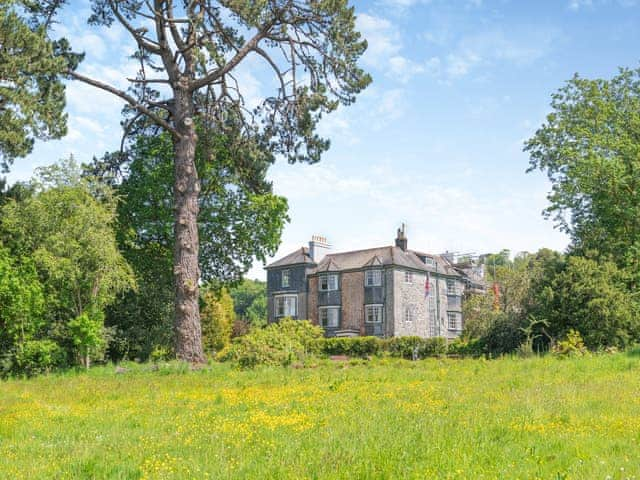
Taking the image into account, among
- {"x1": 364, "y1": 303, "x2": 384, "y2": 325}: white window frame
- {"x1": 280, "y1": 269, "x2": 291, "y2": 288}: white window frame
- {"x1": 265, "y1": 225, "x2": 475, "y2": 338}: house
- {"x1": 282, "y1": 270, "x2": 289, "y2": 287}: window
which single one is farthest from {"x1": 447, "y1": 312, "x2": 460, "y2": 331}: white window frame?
{"x1": 282, "y1": 270, "x2": 289, "y2": 287}: window

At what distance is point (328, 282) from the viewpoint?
60.1 m

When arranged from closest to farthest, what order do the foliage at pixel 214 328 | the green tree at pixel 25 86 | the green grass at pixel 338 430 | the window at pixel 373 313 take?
the green grass at pixel 338 430 → the green tree at pixel 25 86 → the foliage at pixel 214 328 → the window at pixel 373 313

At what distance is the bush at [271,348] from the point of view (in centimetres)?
2300

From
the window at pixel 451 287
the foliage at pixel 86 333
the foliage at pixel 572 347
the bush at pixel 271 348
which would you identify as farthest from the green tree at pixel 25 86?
the window at pixel 451 287

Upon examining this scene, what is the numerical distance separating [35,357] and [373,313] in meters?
37.3

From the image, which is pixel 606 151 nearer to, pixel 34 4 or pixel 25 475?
pixel 34 4

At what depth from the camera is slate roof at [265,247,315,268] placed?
6144 centimetres

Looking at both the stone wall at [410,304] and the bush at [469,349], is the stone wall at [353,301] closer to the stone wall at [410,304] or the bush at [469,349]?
the stone wall at [410,304]

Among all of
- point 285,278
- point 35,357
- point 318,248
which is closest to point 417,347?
point 35,357

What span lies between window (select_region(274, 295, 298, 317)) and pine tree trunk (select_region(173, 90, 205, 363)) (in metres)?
36.2

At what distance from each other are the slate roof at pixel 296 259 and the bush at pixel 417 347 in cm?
2022

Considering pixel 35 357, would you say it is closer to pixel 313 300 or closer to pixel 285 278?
pixel 313 300

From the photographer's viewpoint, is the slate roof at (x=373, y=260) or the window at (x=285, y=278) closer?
the slate roof at (x=373, y=260)

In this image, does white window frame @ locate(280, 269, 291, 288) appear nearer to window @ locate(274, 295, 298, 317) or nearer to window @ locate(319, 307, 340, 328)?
window @ locate(274, 295, 298, 317)
